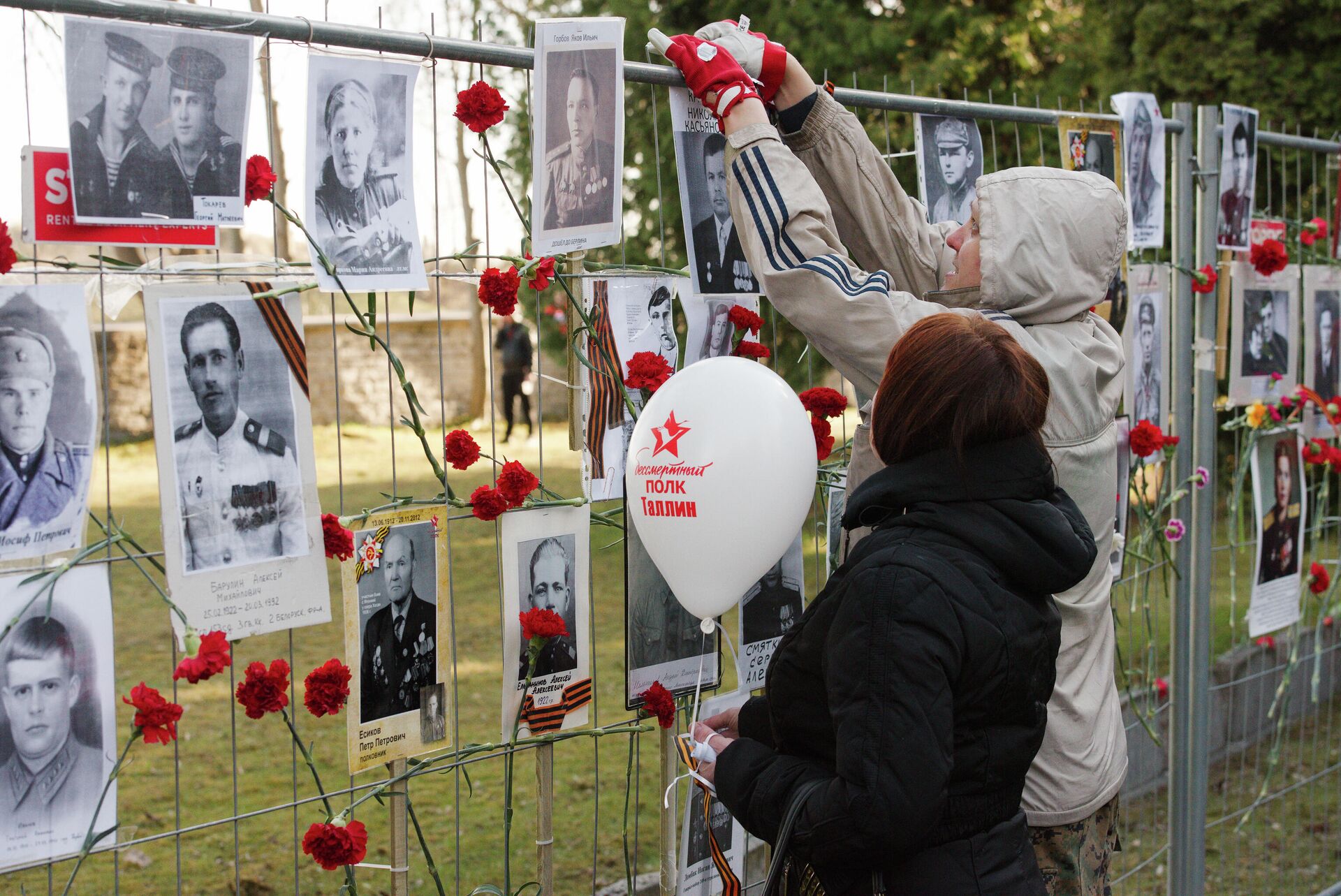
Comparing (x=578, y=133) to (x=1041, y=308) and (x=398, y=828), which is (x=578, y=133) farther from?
(x=398, y=828)

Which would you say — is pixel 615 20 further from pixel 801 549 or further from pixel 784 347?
pixel 784 347

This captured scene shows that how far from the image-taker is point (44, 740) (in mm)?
1607

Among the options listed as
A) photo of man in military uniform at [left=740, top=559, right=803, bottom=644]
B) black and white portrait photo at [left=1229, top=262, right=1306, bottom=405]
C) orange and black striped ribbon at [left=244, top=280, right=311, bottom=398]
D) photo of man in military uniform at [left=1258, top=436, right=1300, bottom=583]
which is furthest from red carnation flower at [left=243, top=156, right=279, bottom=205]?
photo of man in military uniform at [left=1258, top=436, right=1300, bottom=583]

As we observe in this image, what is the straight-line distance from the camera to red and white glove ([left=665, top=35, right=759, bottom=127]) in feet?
6.81

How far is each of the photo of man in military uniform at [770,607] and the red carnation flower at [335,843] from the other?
88 centimetres

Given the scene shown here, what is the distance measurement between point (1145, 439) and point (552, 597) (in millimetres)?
1694

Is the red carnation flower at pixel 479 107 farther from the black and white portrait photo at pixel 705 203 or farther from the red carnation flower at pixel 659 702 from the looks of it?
the red carnation flower at pixel 659 702

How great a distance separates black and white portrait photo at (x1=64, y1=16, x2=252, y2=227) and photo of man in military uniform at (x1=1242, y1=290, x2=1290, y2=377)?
3018 millimetres

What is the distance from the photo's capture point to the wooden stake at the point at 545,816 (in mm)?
2182

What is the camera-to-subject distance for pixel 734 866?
2.51 m

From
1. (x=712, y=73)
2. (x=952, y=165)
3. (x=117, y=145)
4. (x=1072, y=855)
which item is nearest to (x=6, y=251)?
(x=117, y=145)

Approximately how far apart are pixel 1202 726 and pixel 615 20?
8.48 feet

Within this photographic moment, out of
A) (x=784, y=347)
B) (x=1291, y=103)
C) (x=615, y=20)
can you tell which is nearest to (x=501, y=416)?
(x=784, y=347)

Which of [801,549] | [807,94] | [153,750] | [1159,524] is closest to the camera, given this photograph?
[807,94]
